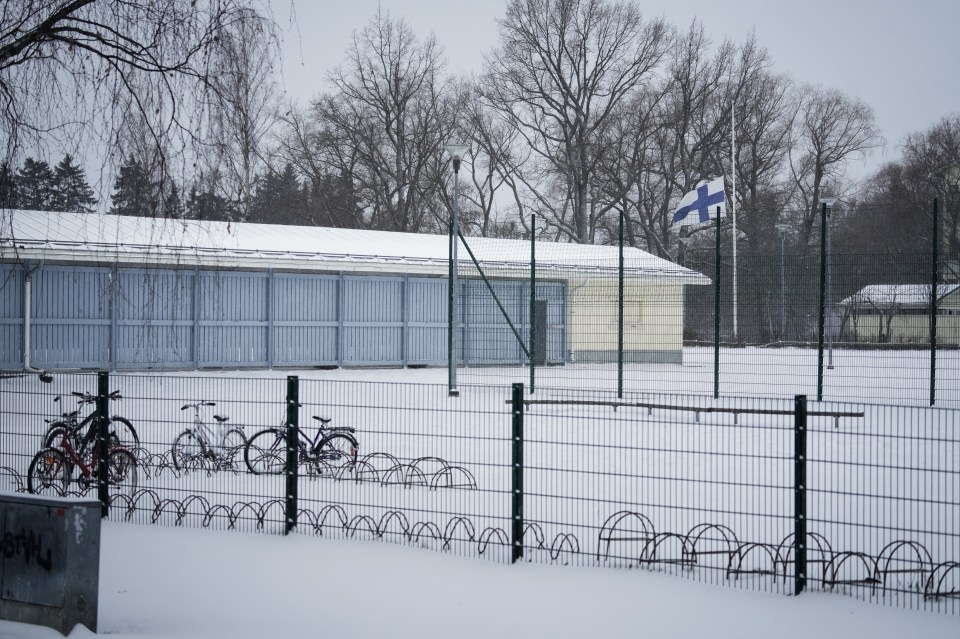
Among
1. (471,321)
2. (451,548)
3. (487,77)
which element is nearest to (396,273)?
(471,321)

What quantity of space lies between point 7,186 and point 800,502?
5837mm

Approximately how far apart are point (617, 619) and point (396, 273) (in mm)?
20225

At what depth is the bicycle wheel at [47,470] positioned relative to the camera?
8.52 metres

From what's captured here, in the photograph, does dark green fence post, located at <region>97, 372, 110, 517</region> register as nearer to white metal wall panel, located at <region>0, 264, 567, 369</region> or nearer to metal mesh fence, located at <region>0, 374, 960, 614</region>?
metal mesh fence, located at <region>0, 374, 960, 614</region>

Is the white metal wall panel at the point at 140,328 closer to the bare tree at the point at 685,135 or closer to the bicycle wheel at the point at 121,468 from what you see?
the bicycle wheel at the point at 121,468

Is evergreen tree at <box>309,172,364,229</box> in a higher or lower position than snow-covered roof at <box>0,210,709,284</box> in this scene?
higher

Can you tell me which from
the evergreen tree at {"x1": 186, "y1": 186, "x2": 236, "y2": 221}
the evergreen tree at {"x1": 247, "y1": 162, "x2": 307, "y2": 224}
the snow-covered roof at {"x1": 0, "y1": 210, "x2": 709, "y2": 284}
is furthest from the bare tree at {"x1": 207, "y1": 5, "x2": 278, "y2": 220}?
the evergreen tree at {"x1": 247, "y1": 162, "x2": 307, "y2": 224}

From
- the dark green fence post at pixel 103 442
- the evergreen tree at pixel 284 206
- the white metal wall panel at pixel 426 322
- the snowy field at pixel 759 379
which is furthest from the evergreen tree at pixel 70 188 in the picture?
the evergreen tree at pixel 284 206

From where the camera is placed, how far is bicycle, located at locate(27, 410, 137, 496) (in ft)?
27.9

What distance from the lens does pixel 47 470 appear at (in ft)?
28.5

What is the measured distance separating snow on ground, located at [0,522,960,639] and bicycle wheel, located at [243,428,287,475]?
200 centimetres

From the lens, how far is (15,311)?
20.3 m

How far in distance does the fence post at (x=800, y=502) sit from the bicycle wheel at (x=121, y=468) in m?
5.45

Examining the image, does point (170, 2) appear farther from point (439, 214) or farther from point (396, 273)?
point (439, 214)
